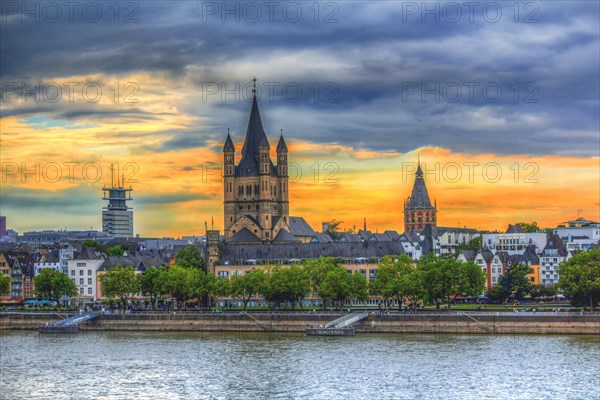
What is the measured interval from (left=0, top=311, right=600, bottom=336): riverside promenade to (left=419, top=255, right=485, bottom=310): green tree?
12.4 m

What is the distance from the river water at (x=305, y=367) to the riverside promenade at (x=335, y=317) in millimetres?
3356

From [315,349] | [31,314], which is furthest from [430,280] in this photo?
[31,314]

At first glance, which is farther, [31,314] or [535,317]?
[31,314]

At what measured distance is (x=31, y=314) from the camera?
461 ft

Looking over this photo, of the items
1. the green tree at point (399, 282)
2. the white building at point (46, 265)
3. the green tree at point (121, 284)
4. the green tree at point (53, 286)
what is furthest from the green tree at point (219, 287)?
the white building at point (46, 265)

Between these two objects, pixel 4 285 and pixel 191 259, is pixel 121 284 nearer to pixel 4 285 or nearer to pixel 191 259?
pixel 4 285

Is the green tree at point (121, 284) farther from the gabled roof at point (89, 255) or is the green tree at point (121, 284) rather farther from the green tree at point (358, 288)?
the green tree at point (358, 288)

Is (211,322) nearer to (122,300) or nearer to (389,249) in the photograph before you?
(122,300)

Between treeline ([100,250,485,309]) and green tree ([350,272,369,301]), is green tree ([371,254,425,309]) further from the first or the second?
green tree ([350,272,369,301])

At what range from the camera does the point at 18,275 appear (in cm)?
18825

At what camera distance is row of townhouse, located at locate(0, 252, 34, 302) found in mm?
186875

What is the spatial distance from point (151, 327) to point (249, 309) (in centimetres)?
2277

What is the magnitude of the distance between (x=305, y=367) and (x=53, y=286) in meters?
78.9

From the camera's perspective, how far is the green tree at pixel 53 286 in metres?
162
